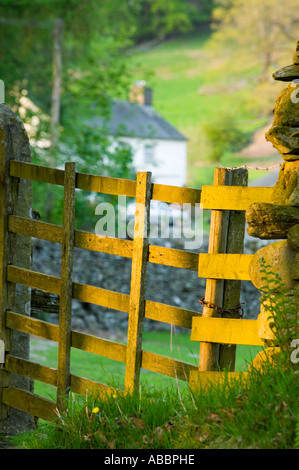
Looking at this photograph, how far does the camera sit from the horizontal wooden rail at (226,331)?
3.66 meters

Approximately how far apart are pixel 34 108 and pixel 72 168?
17508 mm

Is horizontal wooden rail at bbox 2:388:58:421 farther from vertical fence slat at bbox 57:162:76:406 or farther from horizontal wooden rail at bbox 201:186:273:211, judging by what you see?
horizontal wooden rail at bbox 201:186:273:211

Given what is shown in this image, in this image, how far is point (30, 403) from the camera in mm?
4926

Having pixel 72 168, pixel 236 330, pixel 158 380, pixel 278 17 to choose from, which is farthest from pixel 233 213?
pixel 278 17

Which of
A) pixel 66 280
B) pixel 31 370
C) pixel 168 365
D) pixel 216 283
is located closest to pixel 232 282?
pixel 216 283

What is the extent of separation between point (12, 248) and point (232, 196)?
209 cm

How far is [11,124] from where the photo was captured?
5.05m

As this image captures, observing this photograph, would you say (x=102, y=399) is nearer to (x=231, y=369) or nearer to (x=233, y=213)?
(x=231, y=369)

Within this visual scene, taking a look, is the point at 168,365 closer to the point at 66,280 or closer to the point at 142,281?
the point at 142,281

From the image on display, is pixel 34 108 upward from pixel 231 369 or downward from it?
upward

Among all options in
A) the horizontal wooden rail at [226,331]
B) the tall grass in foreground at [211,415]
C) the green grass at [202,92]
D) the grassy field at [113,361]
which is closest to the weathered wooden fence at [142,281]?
the horizontal wooden rail at [226,331]

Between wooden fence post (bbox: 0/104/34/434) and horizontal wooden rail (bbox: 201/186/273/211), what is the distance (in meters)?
1.88

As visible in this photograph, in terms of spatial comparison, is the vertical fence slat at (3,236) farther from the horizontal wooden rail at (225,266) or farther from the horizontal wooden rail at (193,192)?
the horizontal wooden rail at (225,266)

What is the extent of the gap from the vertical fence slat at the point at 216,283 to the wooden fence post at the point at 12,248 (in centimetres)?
190
